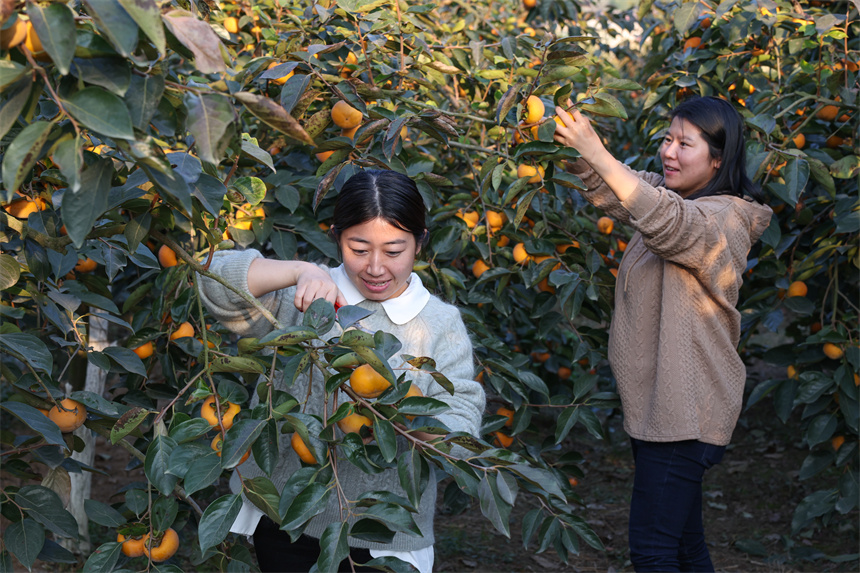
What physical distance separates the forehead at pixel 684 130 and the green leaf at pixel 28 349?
1517 millimetres

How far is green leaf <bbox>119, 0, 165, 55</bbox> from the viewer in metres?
0.77

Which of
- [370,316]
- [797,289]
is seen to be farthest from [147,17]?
[797,289]

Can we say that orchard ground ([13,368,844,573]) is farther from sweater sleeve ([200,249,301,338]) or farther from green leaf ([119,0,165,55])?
green leaf ([119,0,165,55])

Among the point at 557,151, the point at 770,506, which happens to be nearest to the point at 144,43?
the point at 557,151

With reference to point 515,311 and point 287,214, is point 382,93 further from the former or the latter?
point 515,311

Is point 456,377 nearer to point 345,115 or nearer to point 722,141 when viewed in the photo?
point 345,115

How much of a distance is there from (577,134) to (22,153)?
114 centimetres

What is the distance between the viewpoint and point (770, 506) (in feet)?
11.3

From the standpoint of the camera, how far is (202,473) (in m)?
1.03

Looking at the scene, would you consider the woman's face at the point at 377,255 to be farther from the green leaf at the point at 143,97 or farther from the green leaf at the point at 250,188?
the green leaf at the point at 143,97

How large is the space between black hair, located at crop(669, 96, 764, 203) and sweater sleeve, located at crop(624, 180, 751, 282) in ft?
0.28

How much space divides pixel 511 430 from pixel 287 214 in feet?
2.69

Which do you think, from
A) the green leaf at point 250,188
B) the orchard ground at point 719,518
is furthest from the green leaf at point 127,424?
the orchard ground at point 719,518

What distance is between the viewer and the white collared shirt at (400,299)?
145 centimetres
